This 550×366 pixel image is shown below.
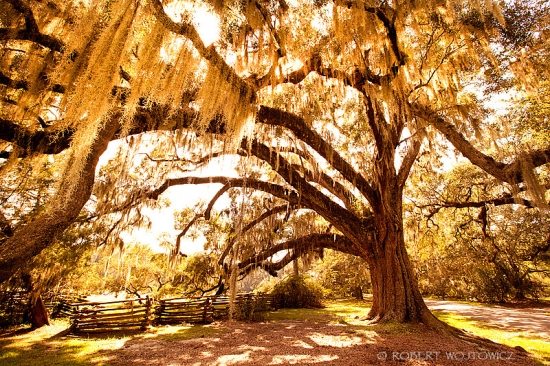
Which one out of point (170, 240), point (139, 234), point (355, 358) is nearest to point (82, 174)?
point (355, 358)

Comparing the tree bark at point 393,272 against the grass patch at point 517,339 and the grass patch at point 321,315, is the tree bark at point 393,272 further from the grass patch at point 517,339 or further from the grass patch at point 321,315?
the grass patch at point 321,315

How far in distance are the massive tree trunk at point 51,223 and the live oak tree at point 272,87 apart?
13 mm

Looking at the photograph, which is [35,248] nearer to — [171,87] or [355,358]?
[171,87]

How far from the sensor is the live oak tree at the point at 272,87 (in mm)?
2850

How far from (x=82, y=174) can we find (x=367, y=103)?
5424 mm

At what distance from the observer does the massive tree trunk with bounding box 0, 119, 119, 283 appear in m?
2.29

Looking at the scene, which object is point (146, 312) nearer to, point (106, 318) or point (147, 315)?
point (147, 315)

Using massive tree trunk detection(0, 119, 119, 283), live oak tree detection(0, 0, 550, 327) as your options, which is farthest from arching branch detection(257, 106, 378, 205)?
massive tree trunk detection(0, 119, 119, 283)

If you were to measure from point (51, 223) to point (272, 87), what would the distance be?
10.8 feet

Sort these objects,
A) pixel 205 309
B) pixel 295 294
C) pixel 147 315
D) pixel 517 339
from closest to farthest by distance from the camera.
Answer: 1. pixel 517 339
2. pixel 147 315
3. pixel 205 309
4. pixel 295 294

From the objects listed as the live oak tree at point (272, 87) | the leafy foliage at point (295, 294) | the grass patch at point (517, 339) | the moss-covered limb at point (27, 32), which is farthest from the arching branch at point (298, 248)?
the moss-covered limb at point (27, 32)

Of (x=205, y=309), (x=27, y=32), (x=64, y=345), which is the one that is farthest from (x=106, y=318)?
(x=27, y=32)

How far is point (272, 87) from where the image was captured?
446 centimetres

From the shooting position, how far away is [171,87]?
10.6 feet
